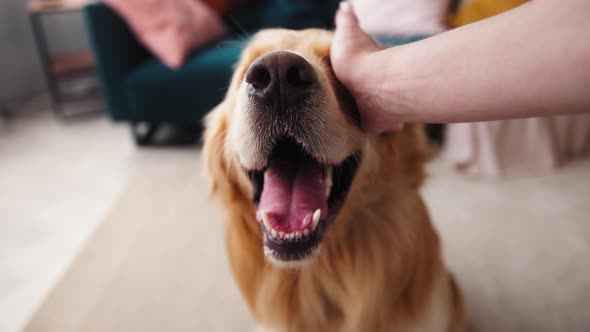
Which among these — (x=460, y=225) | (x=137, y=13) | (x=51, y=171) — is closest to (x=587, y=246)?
(x=460, y=225)

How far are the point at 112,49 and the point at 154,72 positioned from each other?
0.32 meters

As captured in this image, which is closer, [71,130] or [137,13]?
[137,13]

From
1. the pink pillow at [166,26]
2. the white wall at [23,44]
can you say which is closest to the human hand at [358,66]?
the pink pillow at [166,26]

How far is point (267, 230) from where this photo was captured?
2.77ft

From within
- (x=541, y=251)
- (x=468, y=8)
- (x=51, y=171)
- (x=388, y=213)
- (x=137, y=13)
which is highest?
(x=137, y=13)

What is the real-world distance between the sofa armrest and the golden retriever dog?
1759mm

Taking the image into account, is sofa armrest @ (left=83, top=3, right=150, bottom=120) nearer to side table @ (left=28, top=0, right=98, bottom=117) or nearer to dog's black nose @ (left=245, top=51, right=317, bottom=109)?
side table @ (left=28, top=0, right=98, bottom=117)

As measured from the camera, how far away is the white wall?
3611 mm

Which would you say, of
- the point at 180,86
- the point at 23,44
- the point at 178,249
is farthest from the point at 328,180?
the point at 23,44

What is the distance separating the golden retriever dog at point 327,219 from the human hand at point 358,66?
0.04m

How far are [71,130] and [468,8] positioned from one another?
10.1 ft

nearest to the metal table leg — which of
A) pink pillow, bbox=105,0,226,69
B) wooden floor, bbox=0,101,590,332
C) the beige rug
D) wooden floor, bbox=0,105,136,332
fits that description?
wooden floor, bbox=0,105,136,332

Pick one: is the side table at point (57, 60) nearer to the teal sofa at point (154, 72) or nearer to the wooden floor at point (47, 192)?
the wooden floor at point (47, 192)

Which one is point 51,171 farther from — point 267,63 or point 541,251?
point 541,251
